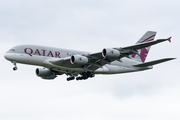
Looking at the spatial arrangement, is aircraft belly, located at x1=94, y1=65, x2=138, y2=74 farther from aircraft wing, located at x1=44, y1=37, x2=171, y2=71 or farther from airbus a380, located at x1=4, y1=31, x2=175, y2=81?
aircraft wing, located at x1=44, y1=37, x2=171, y2=71

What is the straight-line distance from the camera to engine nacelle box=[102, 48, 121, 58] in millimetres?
43406

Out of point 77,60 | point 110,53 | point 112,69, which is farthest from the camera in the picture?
point 112,69

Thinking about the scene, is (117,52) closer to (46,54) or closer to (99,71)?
(99,71)

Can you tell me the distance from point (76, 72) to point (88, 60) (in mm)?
3196

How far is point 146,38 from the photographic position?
53781 mm

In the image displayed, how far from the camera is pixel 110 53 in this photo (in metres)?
43.4

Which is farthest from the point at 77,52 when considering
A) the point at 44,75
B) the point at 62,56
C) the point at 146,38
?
the point at 146,38

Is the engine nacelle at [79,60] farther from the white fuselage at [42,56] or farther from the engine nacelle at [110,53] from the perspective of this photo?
the engine nacelle at [110,53]

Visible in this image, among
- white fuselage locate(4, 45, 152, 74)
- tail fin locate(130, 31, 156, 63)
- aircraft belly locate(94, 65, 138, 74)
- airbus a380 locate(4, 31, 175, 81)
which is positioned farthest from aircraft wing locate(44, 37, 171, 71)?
tail fin locate(130, 31, 156, 63)

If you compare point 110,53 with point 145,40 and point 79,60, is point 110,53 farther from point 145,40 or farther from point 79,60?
point 145,40

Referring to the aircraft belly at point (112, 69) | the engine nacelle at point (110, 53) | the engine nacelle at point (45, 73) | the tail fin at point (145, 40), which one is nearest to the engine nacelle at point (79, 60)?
the engine nacelle at point (110, 53)

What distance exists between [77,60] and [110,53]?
13.5 ft

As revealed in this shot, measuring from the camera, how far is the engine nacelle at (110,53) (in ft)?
142

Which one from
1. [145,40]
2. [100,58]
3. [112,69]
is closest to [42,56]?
[100,58]
